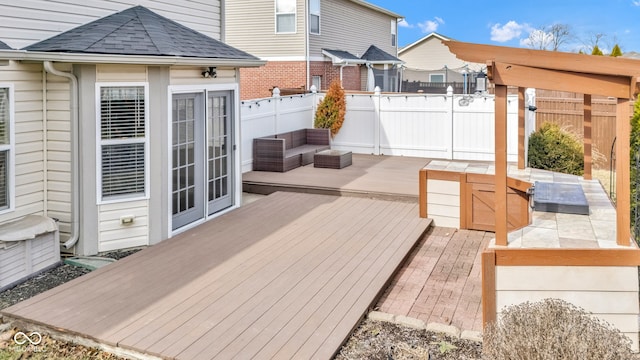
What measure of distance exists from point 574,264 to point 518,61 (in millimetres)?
1631

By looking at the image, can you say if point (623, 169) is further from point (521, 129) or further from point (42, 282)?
point (42, 282)

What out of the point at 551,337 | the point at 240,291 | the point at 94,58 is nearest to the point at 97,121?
the point at 94,58

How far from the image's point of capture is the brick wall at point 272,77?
18344 millimetres

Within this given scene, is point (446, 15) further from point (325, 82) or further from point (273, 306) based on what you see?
point (273, 306)

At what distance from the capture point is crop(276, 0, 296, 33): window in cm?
1800

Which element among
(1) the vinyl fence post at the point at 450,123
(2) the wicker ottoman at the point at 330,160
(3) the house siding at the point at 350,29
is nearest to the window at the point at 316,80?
(3) the house siding at the point at 350,29

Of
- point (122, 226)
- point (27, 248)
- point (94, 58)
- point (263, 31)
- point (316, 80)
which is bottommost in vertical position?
point (27, 248)

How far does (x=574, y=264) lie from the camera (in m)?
4.00

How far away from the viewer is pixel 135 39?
6461 mm

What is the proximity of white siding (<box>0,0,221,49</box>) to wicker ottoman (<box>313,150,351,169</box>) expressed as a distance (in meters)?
4.34

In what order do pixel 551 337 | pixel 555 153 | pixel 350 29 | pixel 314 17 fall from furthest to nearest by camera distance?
pixel 350 29 < pixel 314 17 < pixel 555 153 < pixel 551 337

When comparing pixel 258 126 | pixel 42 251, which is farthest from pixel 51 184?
pixel 258 126

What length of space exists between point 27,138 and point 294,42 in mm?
13147

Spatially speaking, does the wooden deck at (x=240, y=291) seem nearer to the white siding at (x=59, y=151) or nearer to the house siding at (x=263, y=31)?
the white siding at (x=59, y=151)
